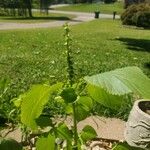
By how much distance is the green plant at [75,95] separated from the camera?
114cm

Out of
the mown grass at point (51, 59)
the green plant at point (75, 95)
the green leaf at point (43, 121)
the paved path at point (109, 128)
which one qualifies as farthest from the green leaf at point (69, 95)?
the mown grass at point (51, 59)

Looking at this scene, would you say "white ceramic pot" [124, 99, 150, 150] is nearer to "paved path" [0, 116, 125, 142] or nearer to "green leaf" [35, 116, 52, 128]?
"paved path" [0, 116, 125, 142]

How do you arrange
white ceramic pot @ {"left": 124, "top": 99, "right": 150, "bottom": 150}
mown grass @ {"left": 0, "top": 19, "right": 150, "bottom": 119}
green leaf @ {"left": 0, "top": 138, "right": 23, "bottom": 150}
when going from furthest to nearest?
mown grass @ {"left": 0, "top": 19, "right": 150, "bottom": 119}
white ceramic pot @ {"left": 124, "top": 99, "right": 150, "bottom": 150}
green leaf @ {"left": 0, "top": 138, "right": 23, "bottom": 150}

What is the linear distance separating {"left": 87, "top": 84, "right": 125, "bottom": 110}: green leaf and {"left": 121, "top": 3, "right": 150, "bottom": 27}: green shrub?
3072 centimetres

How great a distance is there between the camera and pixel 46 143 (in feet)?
4.35

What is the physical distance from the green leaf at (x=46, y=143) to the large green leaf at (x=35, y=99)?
0.14m

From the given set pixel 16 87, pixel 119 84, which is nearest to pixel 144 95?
pixel 119 84

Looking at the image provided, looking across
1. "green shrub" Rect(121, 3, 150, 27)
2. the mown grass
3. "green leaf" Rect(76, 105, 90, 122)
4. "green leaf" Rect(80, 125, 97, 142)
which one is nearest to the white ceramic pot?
"green leaf" Rect(80, 125, 97, 142)

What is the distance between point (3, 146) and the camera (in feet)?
4.04

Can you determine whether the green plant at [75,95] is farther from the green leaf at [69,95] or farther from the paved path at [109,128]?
the paved path at [109,128]

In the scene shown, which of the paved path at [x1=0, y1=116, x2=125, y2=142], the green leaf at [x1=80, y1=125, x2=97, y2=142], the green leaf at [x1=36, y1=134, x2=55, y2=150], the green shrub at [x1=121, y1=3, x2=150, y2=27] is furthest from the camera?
the green shrub at [x1=121, y1=3, x2=150, y2=27]

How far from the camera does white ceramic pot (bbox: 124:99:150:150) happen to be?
165 inches

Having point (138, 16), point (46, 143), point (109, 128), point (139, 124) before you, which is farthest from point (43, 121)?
point (138, 16)

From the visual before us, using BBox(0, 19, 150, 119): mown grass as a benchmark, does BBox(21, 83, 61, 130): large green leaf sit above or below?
above
